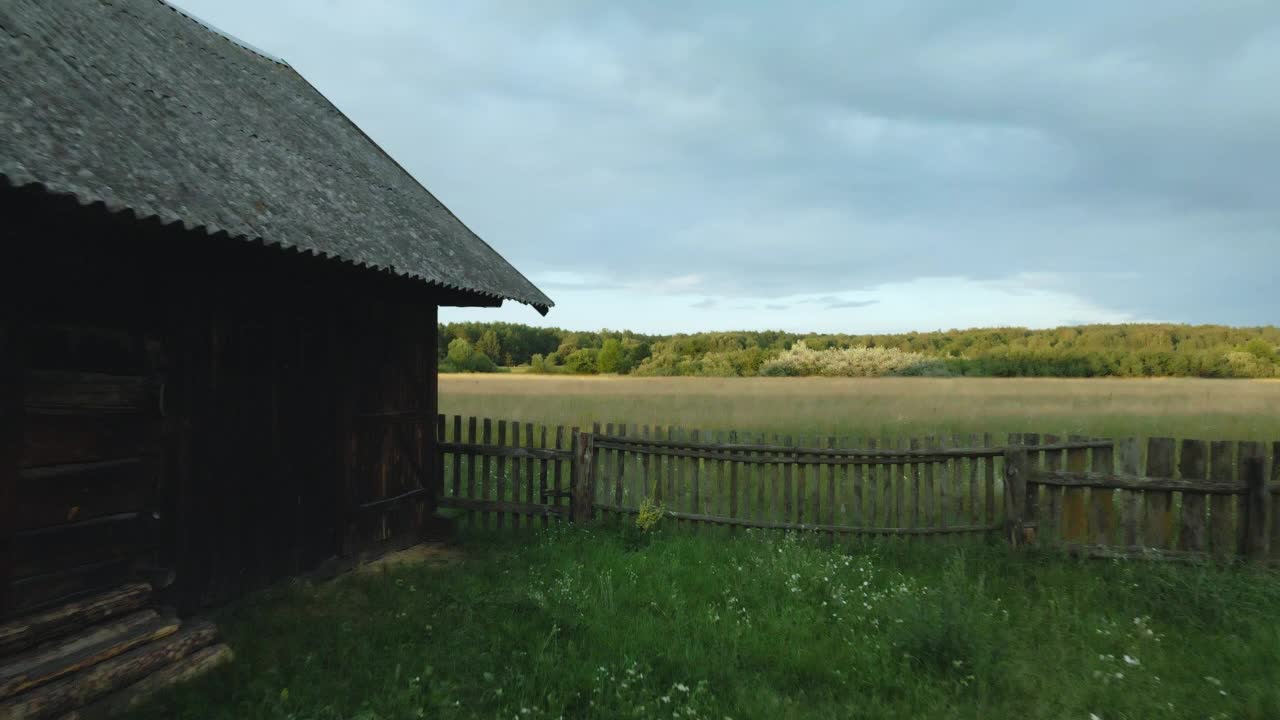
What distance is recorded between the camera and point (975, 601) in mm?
5469

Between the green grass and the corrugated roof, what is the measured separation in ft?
9.81

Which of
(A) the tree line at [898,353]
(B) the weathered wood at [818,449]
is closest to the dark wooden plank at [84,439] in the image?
(B) the weathered wood at [818,449]

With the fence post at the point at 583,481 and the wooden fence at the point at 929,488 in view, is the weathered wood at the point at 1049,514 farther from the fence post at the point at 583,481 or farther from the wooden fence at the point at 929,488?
the fence post at the point at 583,481

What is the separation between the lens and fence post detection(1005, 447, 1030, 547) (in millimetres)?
7109

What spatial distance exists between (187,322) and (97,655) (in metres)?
2.42

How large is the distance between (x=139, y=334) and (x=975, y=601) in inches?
271

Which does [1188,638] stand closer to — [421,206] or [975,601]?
[975,601]

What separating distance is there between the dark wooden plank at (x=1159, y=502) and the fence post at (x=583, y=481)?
19.5 ft

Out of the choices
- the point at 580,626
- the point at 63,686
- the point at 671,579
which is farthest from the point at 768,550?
the point at 63,686

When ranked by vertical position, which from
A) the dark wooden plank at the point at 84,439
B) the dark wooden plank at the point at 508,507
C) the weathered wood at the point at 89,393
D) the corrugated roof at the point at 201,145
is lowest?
the dark wooden plank at the point at 508,507

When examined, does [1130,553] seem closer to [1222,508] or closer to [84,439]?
[1222,508]

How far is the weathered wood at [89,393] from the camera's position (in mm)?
4324

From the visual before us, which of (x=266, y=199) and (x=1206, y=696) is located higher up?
(x=266, y=199)

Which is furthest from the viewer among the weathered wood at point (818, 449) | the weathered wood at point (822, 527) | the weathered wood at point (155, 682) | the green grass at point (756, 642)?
the weathered wood at point (822, 527)
